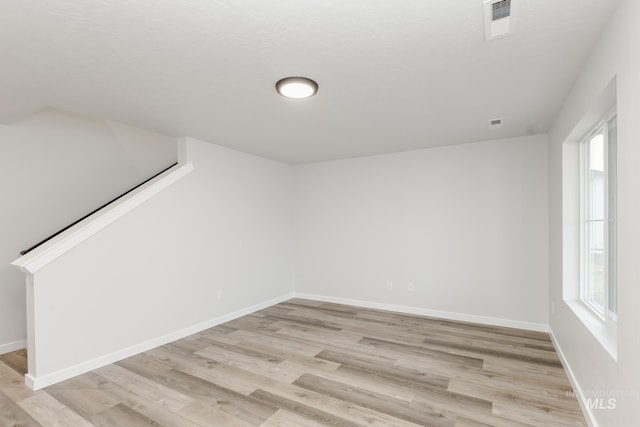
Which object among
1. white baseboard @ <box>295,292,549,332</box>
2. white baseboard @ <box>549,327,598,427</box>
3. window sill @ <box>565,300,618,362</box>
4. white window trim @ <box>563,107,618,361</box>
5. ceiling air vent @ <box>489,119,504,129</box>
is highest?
ceiling air vent @ <box>489,119,504,129</box>

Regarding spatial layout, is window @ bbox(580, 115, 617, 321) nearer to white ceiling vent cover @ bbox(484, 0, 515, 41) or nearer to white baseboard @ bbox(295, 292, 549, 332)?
white ceiling vent cover @ bbox(484, 0, 515, 41)

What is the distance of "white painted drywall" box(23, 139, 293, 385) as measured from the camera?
279 cm

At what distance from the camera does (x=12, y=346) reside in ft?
11.2

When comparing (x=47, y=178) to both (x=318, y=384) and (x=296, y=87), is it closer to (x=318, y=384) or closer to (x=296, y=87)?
(x=296, y=87)

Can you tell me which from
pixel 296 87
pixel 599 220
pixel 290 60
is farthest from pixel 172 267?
pixel 599 220

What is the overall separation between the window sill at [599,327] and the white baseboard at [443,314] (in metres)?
1.35

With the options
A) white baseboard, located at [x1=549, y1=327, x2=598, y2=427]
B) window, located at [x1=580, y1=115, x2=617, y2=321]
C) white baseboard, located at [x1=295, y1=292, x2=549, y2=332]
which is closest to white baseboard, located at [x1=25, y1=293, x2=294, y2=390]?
white baseboard, located at [x1=295, y1=292, x2=549, y2=332]

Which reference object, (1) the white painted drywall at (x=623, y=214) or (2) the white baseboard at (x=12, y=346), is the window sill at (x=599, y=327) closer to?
(1) the white painted drywall at (x=623, y=214)

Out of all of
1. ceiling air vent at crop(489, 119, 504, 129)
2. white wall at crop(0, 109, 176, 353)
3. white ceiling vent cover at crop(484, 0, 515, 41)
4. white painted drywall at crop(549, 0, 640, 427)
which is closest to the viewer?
white painted drywall at crop(549, 0, 640, 427)

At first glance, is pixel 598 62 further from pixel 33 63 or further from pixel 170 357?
pixel 170 357

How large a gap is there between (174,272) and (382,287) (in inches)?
115

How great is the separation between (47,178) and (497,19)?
15.5ft

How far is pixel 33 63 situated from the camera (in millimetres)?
2094

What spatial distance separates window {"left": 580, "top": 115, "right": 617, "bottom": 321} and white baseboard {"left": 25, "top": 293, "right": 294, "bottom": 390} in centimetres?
392
